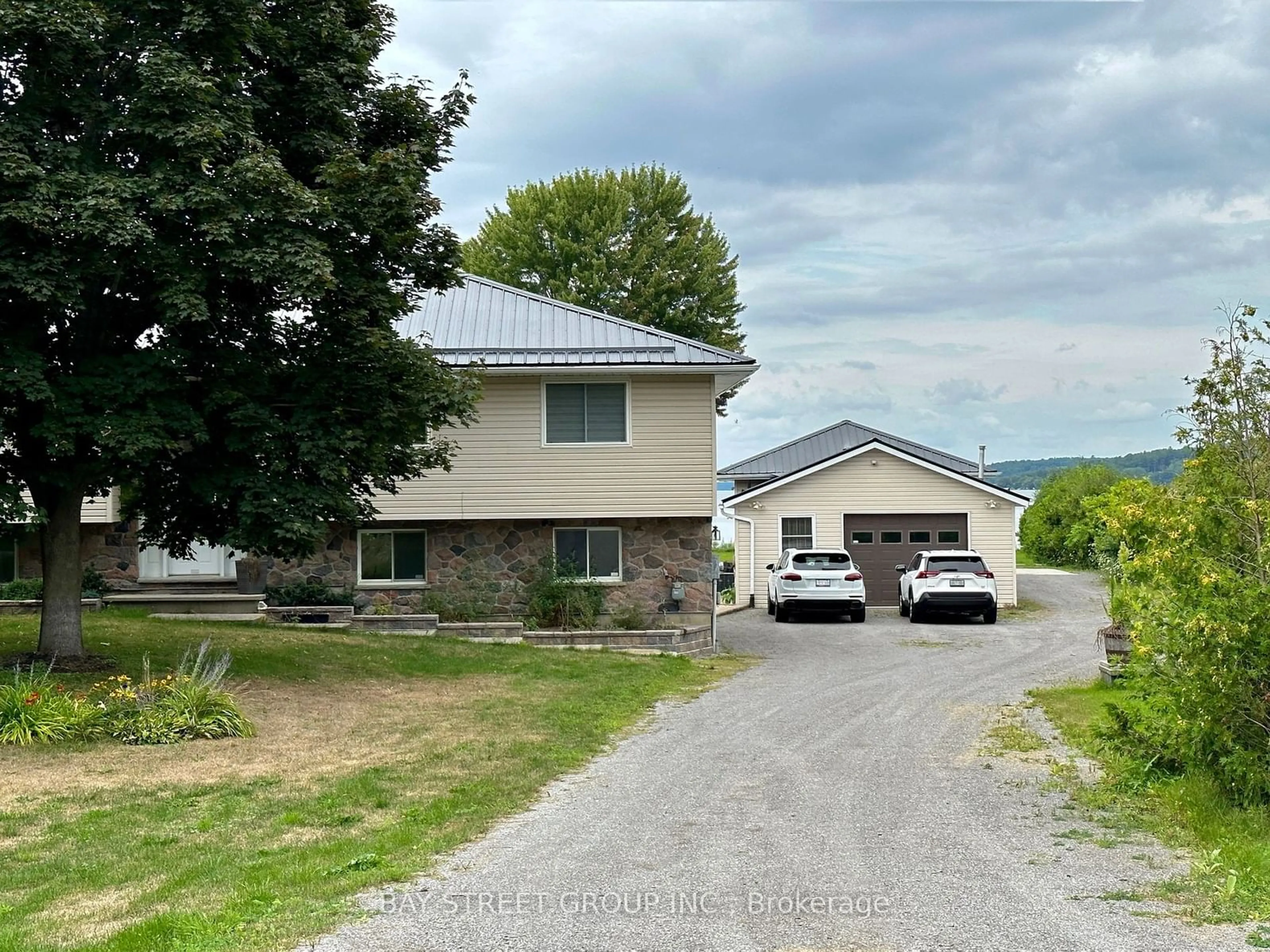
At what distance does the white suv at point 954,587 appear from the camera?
25.9 metres

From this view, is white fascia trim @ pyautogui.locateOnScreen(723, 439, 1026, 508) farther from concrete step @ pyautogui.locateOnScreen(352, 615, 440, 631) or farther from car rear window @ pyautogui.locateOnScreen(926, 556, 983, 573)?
concrete step @ pyautogui.locateOnScreen(352, 615, 440, 631)

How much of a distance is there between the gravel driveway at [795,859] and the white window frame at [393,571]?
10364 millimetres

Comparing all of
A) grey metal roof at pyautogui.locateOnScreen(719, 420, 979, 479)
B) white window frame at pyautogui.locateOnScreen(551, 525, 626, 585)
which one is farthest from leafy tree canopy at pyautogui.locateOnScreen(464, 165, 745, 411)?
white window frame at pyautogui.locateOnScreen(551, 525, 626, 585)

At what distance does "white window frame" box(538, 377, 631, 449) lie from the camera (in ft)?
72.4

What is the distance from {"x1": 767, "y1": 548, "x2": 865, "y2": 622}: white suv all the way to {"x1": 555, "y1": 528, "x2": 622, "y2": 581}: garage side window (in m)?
5.06

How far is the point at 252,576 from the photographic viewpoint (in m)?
22.8

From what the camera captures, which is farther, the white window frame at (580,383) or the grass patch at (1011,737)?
the white window frame at (580,383)

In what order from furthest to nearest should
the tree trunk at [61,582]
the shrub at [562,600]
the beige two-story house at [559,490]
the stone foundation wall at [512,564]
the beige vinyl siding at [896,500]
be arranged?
1. the beige vinyl siding at [896,500]
2. the stone foundation wall at [512,564]
3. the beige two-story house at [559,490]
4. the shrub at [562,600]
5. the tree trunk at [61,582]

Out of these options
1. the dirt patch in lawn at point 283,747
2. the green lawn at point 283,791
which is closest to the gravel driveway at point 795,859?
the green lawn at point 283,791

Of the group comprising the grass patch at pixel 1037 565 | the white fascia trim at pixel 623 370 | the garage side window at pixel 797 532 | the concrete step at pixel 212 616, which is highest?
the white fascia trim at pixel 623 370

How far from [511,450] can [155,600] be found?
21.8ft

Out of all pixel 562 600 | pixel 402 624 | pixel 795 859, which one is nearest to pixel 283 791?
pixel 795 859

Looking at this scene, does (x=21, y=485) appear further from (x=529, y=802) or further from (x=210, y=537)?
(x=529, y=802)

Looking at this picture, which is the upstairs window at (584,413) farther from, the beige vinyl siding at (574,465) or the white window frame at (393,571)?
the white window frame at (393,571)
